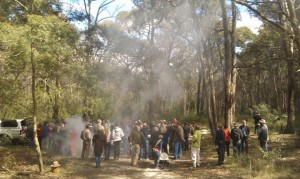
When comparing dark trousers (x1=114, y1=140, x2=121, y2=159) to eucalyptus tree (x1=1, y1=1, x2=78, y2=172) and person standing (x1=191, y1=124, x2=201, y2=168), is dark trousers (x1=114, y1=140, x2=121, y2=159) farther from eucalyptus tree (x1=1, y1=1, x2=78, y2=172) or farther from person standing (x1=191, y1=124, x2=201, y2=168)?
eucalyptus tree (x1=1, y1=1, x2=78, y2=172)

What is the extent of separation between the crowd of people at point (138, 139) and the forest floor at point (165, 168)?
428 mm

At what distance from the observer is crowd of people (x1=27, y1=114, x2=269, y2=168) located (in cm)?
1373

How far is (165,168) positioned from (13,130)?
1061 cm

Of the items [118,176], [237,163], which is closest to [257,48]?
[237,163]

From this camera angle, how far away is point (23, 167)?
13.4 meters

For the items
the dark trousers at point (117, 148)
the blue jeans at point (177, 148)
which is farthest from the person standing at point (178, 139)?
the dark trousers at point (117, 148)

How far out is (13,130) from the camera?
20.5 metres

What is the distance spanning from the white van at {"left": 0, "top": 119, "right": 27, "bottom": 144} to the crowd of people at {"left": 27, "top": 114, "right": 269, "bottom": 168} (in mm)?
2161

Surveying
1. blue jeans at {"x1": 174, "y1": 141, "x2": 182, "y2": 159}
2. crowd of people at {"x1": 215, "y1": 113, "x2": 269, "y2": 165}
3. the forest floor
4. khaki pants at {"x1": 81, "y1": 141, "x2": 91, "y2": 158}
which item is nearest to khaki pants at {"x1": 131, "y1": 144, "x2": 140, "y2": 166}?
the forest floor

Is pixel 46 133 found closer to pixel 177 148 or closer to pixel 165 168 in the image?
pixel 177 148

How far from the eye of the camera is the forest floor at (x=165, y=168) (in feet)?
39.5

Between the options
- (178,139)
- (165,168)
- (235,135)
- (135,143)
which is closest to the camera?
(165,168)

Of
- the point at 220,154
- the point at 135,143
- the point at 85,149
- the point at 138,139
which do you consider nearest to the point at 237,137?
the point at 220,154

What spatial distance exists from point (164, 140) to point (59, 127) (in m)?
4.99
